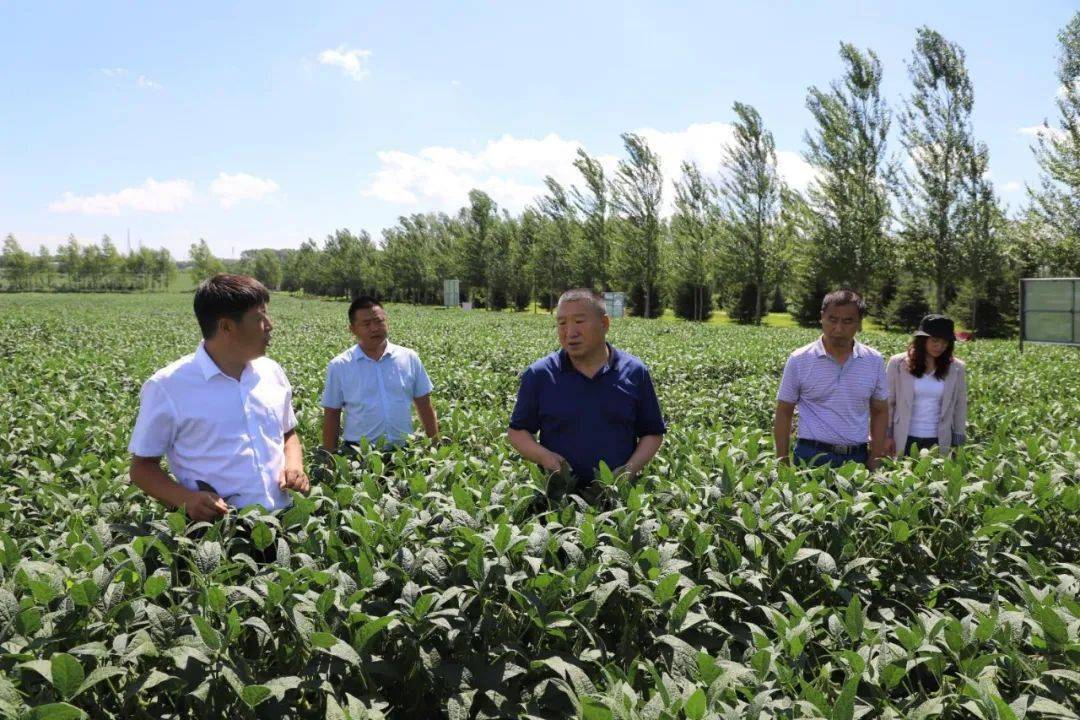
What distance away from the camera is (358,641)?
1.97 metres

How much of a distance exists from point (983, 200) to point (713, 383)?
2870 cm

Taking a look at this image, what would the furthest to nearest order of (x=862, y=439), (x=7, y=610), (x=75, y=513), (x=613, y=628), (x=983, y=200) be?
(x=983, y=200) < (x=862, y=439) < (x=75, y=513) < (x=613, y=628) < (x=7, y=610)

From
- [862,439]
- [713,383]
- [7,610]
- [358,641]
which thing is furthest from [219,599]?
[713,383]

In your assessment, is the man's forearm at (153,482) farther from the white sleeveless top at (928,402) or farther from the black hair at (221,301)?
the white sleeveless top at (928,402)

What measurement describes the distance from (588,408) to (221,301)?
1709 millimetres

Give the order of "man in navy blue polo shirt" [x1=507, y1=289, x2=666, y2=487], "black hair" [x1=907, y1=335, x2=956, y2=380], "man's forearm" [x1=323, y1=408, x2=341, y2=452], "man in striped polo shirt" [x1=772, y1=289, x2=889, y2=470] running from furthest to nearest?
"black hair" [x1=907, y1=335, x2=956, y2=380] < "man's forearm" [x1=323, y1=408, x2=341, y2=452] < "man in striped polo shirt" [x1=772, y1=289, x2=889, y2=470] < "man in navy blue polo shirt" [x1=507, y1=289, x2=666, y2=487]

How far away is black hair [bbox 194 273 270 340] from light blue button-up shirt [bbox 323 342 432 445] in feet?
7.06

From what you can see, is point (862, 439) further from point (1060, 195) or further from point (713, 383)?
point (1060, 195)

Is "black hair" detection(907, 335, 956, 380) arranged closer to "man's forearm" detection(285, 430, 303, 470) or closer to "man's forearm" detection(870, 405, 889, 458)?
"man's forearm" detection(870, 405, 889, 458)

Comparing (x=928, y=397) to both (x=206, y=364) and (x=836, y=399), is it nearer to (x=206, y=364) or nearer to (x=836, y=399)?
(x=836, y=399)

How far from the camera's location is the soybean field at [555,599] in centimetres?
188

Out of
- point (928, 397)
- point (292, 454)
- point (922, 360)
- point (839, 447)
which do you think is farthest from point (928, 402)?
point (292, 454)

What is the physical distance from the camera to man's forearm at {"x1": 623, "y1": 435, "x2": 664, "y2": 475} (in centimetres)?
338

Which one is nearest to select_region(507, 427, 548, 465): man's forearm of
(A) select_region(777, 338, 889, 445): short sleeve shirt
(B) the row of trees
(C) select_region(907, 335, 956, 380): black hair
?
(A) select_region(777, 338, 889, 445): short sleeve shirt
